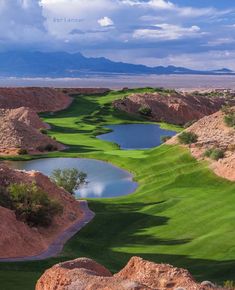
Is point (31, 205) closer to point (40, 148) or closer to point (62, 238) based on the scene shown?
point (62, 238)

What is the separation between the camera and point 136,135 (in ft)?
344

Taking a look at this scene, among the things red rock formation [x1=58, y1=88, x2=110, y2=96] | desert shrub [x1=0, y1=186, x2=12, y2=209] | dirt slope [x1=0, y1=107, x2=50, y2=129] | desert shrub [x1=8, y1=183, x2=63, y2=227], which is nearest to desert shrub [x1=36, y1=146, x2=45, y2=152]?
dirt slope [x1=0, y1=107, x2=50, y2=129]

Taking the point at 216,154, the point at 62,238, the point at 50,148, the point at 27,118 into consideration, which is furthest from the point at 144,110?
the point at 62,238

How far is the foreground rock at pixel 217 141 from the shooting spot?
51500 millimetres

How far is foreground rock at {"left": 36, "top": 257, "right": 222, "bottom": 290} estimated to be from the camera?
43.0ft

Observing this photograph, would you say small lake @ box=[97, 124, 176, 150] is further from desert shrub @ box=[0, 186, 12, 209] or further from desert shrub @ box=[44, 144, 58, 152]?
desert shrub @ box=[0, 186, 12, 209]

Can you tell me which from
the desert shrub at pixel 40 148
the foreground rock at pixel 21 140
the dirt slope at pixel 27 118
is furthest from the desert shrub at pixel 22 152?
the dirt slope at pixel 27 118

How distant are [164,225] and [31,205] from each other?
8.49m

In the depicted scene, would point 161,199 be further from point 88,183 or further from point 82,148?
point 82,148

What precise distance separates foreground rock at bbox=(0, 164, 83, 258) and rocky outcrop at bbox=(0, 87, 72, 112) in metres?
102

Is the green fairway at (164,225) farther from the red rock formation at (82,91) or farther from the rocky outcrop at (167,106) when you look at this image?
the red rock formation at (82,91)

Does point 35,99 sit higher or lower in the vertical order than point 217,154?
higher

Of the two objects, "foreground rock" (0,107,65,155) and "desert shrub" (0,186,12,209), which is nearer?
"desert shrub" (0,186,12,209)

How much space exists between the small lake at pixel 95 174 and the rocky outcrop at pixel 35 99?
72.1 meters
